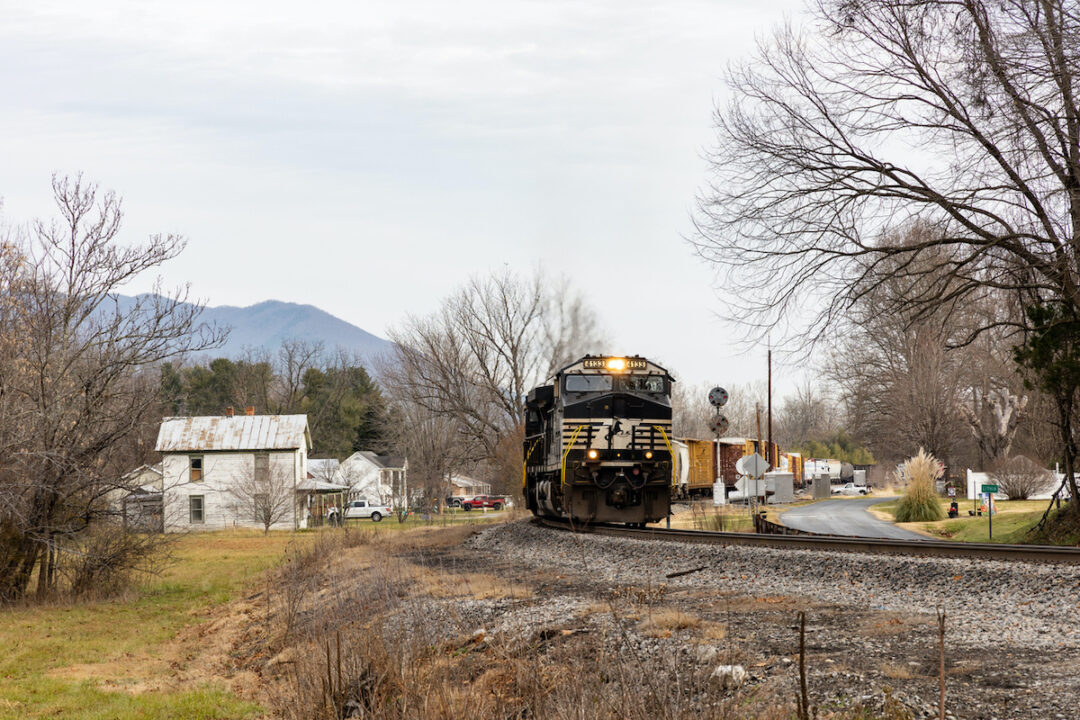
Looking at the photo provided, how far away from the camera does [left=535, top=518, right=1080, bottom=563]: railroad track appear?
493 inches

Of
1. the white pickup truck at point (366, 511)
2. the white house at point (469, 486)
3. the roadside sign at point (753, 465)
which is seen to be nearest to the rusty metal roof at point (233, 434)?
the white pickup truck at point (366, 511)

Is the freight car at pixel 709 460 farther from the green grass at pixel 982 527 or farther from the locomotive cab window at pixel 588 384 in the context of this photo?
the locomotive cab window at pixel 588 384

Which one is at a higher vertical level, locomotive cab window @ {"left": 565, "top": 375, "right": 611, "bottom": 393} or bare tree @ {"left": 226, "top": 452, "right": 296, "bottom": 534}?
locomotive cab window @ {"left": 565, "top": 375, "right": 611, "bottom": 393}

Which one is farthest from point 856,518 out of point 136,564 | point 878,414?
point 878,414

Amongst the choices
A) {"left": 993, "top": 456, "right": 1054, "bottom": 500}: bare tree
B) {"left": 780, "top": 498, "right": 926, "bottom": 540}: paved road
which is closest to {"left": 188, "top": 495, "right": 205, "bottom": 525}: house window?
{"left": 780, "top": 498, "right": 926, "bottom": 540}: paved road

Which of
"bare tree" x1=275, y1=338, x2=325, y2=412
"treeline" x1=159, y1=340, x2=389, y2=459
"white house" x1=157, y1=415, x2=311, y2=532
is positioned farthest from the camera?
"bare tree" x1=275, y1=338, x2=325, y2=412

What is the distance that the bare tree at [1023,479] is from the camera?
39.0 m

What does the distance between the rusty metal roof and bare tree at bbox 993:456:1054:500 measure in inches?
1422

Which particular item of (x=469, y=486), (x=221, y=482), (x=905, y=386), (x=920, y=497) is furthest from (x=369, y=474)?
(x=920, y=497)

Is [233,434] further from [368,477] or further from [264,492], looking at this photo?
[368,477]

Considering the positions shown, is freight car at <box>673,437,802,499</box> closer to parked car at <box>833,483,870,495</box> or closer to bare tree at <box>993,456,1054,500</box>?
bare tree at <box>993,456,1054,500</box>

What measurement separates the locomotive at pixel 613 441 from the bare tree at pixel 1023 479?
2334 cm

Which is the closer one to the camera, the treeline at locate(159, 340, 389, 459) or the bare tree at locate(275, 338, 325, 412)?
the treeline at locate(159, 340, 389, 459)

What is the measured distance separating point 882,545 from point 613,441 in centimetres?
711
